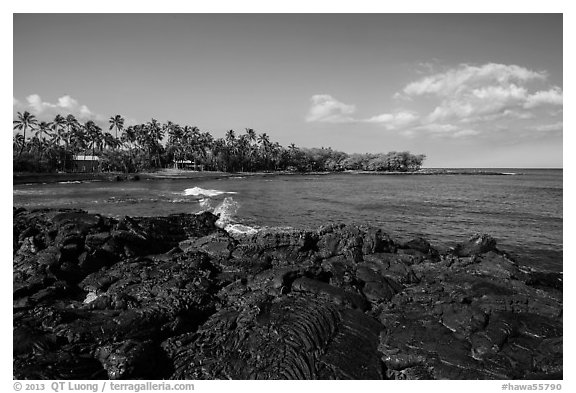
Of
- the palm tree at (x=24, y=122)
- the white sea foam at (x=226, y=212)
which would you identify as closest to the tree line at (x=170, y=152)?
the palm tree at (x=24, y=122)

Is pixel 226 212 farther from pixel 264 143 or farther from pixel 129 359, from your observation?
pixel 264 143

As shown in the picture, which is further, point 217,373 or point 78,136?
point 78,136

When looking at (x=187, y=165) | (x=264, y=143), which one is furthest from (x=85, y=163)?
(x=264, y=143)

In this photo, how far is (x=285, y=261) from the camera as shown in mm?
10984

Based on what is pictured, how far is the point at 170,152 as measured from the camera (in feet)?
349

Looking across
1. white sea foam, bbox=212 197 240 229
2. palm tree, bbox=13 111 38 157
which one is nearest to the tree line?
palm tree, bbox=13 111 38 157

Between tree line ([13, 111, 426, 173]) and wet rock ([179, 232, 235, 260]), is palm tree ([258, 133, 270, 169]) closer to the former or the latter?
tree line ([13, 111, 426, 173])

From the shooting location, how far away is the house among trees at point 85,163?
260ft

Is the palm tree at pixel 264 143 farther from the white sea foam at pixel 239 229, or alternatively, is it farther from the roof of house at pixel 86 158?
the white sea foam at pixel 239 229

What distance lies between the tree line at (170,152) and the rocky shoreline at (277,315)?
53.7 meters

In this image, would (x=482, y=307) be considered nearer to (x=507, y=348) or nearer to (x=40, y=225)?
(x=507, y=348)

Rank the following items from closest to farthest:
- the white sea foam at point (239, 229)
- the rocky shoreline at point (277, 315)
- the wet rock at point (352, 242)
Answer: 1. the rocky shoreline at point (277, 315)
2. the wet rock at point (352, 242)
3. the white sea foam at point (239, 229)
